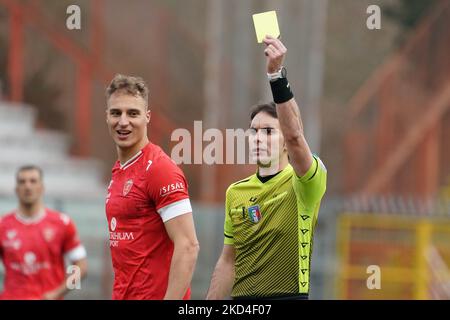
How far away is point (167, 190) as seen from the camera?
21.6 ft

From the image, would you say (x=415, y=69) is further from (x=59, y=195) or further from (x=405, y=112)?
(x=59, y=195)

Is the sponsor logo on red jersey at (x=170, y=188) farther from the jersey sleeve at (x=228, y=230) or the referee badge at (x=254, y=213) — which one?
the jersey sleeve at (x=228, y=230)

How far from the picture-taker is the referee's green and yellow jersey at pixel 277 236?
690 cm

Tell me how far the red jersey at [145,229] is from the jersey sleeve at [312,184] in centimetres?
67

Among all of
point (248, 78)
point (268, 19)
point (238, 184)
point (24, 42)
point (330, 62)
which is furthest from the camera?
point (330, 62)

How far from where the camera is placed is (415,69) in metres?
17.1

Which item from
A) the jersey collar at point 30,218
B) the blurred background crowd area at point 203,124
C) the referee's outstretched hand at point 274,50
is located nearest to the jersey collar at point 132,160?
the referee's outstretched hand at point 274,50

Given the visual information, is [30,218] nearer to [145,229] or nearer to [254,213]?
[254,213]

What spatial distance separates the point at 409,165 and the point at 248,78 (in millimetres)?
3991

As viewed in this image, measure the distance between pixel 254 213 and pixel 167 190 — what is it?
0.71m

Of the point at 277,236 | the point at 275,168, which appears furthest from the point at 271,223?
the point at 275,168

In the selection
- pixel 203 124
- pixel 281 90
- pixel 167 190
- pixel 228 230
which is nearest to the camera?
pixel 281 90

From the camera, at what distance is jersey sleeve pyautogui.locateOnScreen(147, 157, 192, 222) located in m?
6.54
